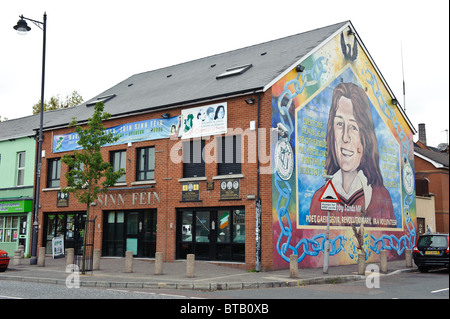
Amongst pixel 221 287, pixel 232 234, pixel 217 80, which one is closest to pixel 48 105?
pixel 217 80

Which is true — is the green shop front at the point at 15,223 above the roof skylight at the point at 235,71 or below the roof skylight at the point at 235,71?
below

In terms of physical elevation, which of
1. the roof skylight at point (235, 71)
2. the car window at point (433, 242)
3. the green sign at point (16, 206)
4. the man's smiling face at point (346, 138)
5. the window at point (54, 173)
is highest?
the roof skylight at point (235, 71)

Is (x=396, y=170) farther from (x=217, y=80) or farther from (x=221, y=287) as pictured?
(x=221, y=287)

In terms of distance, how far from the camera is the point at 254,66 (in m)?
21.9

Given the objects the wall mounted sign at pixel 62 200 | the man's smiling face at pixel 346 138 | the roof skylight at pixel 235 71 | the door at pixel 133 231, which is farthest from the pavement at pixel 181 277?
the roof skylight at pixel 235 71

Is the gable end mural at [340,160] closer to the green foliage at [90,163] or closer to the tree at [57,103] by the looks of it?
the green foliage at [90,163]

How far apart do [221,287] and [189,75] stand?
1485cm

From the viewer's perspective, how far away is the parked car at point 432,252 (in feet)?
58.1

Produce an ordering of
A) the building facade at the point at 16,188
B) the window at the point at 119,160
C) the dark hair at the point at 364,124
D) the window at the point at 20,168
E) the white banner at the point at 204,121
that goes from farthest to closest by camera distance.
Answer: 1. the window at the point at 20,168
2. the building facade at the point at 16,188
3. the window at the point at 119,160
4. the dark hair at the point at 364,124
5. the white banner at the point at 204,121

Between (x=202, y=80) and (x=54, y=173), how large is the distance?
920cm

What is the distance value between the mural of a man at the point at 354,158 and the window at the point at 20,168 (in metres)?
16.5

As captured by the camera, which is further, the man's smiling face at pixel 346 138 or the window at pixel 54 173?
the window at pixel 54 173

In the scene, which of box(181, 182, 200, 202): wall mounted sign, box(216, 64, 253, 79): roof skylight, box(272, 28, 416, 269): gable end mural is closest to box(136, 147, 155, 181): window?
box(181, 182, 200, 202): wall mounted sign

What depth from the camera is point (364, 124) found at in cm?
2370
